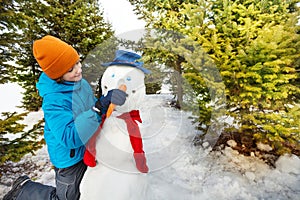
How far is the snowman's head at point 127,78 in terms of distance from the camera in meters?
1.45

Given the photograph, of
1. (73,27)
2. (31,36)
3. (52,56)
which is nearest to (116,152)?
(52,56)

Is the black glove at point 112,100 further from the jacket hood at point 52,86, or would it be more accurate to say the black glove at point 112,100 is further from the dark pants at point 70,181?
the dark pants at point 70,181

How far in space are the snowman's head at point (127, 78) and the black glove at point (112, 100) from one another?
0.09 meters

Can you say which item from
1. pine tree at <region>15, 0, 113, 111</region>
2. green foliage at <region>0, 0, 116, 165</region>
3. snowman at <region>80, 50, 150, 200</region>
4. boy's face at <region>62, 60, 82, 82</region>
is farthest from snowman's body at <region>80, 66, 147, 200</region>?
pine tree at <region>15, 0, 113, 111</region>

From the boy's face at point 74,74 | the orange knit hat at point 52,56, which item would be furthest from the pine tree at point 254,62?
the orange knit hat at point 52,56

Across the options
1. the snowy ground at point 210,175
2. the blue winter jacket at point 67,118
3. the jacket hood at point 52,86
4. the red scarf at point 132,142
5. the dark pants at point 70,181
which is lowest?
the snowy ground at point 210,175

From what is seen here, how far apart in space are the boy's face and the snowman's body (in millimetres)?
245

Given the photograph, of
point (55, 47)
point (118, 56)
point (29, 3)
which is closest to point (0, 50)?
point (29, 3)

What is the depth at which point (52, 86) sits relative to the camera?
1511 millimetres

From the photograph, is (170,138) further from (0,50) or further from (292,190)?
(0,50)

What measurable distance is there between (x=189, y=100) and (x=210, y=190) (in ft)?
4.41

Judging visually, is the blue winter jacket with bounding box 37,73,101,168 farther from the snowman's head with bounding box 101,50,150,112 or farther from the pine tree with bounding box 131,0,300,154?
the pine tree with bounding box 131,0,300,154

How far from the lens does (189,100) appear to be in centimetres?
287

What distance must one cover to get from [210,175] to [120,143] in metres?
2.26
